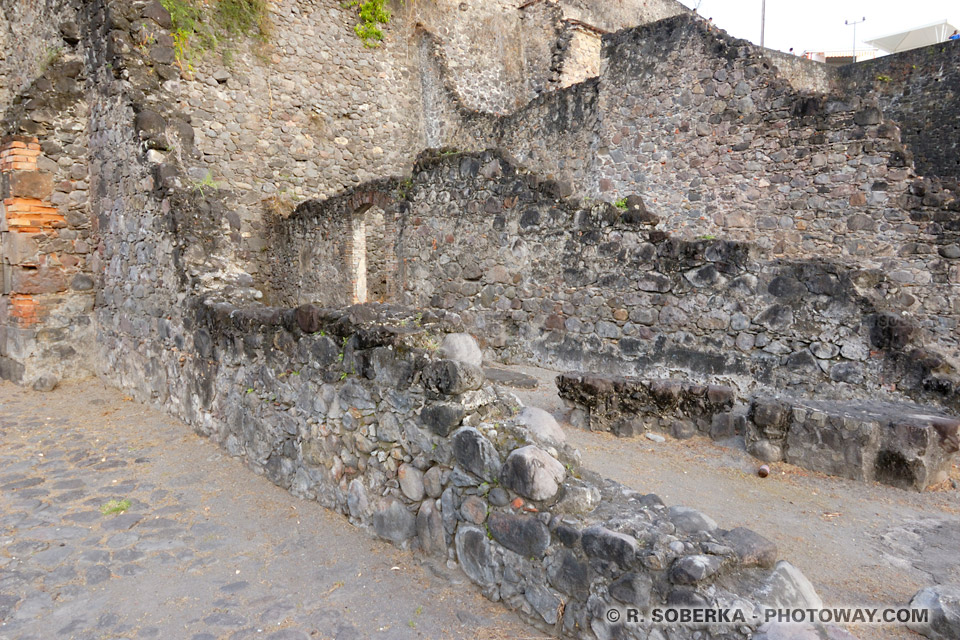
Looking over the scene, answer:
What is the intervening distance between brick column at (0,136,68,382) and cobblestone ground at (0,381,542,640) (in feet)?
8.74

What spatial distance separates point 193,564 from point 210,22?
33.5 feet

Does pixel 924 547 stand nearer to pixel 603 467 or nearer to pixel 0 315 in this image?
pixel 603 467

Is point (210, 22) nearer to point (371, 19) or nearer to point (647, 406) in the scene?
point (371, 19)

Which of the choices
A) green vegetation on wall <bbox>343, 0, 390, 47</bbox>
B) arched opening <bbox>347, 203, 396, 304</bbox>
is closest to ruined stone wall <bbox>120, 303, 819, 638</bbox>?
arched opening <bbox>347, 203, 396, 304</bbox>

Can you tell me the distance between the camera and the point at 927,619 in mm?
2828

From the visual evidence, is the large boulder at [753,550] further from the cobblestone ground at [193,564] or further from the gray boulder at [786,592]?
the cobblestone ground at [193,564]

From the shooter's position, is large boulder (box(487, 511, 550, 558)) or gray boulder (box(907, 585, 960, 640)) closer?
gray boulder (box(907, 585, 960, 640))

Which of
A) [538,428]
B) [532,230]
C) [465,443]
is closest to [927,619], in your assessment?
[538,428]

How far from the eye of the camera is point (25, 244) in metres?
7.25

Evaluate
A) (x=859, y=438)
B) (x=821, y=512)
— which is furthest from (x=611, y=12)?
(x=821, y=512)

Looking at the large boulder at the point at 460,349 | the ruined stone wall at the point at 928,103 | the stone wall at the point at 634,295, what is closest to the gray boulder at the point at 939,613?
the large boulder at the point at 460,349

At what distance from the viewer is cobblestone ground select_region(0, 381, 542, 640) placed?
2.92 m

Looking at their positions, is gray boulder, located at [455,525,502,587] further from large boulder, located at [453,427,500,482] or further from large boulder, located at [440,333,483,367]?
large boulder, located at [440,333,483,367]

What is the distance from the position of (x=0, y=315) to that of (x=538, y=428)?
25.3 ft
